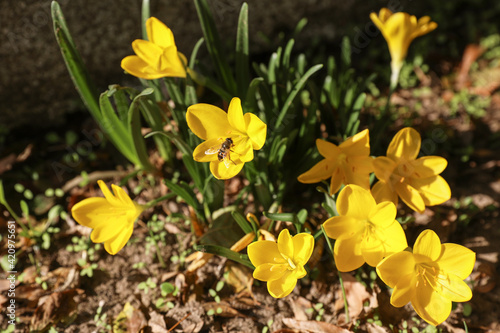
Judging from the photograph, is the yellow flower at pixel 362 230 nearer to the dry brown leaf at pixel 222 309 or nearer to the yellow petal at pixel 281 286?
the yellow petal at pixel 281 286

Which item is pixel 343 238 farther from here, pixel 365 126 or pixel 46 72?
pixel 46 72

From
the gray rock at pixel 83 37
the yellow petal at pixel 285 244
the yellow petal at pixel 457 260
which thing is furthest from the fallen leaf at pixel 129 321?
the gray rock at pixel 83 37

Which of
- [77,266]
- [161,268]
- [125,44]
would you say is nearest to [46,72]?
[125,44]

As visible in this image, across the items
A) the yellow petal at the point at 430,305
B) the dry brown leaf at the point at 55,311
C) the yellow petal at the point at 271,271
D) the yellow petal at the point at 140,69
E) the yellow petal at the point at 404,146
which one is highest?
the yellow petal at the point at 140,69

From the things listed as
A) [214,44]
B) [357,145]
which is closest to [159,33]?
[214,44]

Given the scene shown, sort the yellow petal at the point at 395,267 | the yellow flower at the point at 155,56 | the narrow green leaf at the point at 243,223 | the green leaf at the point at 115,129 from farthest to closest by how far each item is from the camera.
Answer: the green leaf at the point at 115,129, the narrow green leaf at the point at 243,223, the yellow flower at the point at 155,56, the yellow petal at the point at 395,267

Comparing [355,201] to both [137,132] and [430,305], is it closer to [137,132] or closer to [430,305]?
[430,305]

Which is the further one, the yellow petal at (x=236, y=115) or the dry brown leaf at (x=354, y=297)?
the dry brown leaf at (x=354, y=297)

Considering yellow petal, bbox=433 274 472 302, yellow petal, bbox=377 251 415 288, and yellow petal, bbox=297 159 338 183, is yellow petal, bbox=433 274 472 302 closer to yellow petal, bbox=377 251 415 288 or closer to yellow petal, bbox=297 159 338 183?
yellow petal, bbox=377 251 415 288
